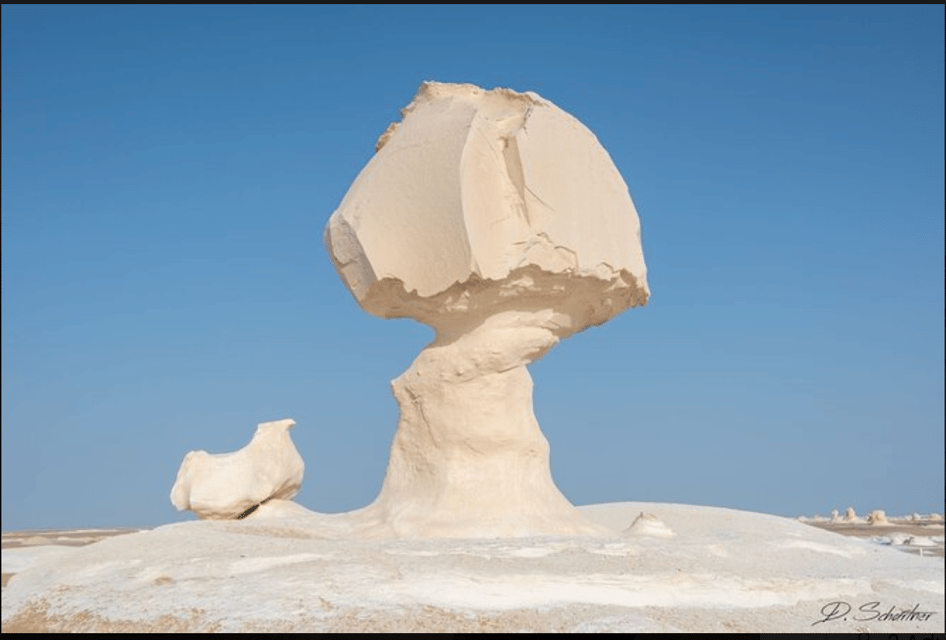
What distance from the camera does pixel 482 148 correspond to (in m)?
11.6

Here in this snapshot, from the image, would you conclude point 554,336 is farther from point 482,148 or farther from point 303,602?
point 303,602

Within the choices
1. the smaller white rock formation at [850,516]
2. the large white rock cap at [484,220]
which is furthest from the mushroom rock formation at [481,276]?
the smaller white rock formation at [850,516]

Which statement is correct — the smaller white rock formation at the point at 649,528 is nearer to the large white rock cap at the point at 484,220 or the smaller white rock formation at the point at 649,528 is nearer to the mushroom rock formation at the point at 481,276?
the mushroom rock formation at the point at 481,276

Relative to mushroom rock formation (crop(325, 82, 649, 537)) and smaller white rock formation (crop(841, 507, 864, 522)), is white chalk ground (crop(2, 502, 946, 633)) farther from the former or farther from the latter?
smaller white rock formation (crop(841, 507, 864, 522))

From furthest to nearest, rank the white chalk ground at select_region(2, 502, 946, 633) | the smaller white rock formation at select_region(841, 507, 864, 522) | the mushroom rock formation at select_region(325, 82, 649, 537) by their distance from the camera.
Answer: the smaller white rock formation at select_region(841, 507, 864, 522) < the mushroom rock formation at select_region(325, 82, 649, 537) < the white chalk ground at select_region(2, 502, 946, 633)

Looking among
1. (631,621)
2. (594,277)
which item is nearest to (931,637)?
(631,621)

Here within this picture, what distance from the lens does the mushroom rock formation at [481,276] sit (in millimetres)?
11297
